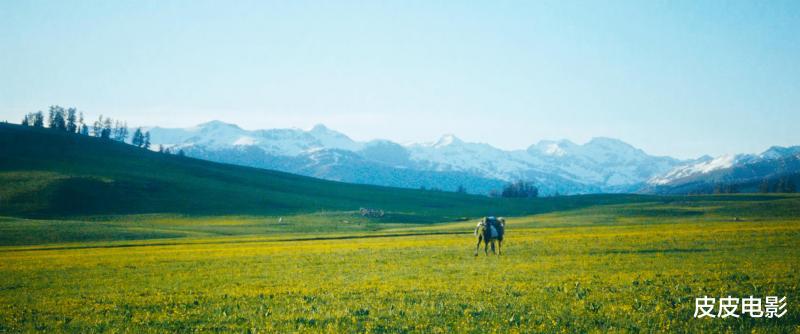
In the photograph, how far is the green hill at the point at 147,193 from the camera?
443ft

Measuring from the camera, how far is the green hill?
135 metres

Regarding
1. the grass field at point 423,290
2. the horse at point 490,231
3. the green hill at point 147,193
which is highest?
the green hill at point 147,193

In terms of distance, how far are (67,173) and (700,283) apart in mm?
175192

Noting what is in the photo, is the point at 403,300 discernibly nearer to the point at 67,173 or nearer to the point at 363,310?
the point at 363,310

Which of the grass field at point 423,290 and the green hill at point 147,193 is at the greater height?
the green hill at point 147,193

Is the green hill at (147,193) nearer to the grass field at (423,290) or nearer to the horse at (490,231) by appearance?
the grass field at (423,290)

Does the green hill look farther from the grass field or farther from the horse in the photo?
the horse

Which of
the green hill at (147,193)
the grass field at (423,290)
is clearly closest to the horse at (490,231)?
the grass field at (423,290)

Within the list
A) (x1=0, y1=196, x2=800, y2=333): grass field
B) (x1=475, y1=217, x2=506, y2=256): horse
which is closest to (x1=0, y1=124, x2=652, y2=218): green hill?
(x1=0, y1=196, x2=800, y2=333): grass field

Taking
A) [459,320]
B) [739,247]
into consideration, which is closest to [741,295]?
[459,320]

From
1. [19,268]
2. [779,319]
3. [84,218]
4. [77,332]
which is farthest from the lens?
[84,218]

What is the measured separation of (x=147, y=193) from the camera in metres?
150

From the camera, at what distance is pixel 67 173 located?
15725 centimetres

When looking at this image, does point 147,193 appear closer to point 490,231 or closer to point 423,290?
point 490,231
